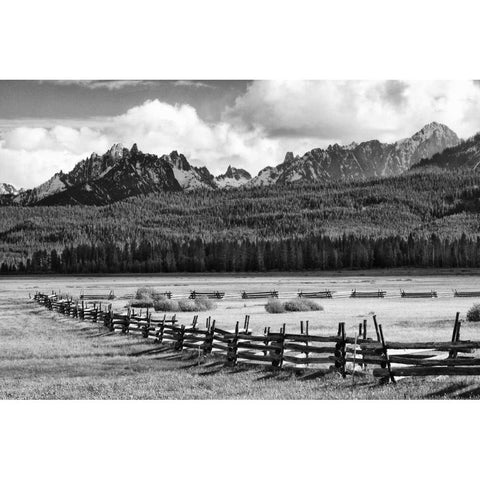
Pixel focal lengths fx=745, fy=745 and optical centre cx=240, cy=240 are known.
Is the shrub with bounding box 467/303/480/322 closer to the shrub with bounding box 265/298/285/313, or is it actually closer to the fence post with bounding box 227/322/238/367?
the shrub with bounding box 265/298/285/313

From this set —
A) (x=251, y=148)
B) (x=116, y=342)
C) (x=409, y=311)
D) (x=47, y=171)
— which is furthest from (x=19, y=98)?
(x=409, y=311)

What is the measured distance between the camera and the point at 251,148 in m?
23.0

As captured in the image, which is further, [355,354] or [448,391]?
[355,354]

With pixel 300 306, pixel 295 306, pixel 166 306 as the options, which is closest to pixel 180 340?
pixel 295 306

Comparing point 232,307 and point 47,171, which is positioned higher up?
point 47,171

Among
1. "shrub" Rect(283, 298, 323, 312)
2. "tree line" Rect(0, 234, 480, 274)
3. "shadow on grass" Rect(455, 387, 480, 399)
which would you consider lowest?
"shadow on grass" Rect(455, 387, 480, 399)

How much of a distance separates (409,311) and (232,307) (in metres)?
11.0

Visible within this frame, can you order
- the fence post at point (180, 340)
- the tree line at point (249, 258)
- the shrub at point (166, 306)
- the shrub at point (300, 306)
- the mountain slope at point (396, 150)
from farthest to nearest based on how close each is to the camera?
the tree line at point (249, 258) → the shrub at point (166, 306) → the shrub at point (300, 306) → the mountain slope at point (396, 150) → the fence post at point (180, 340)

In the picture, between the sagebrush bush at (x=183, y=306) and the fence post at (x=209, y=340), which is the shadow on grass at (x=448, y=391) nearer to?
the fence post at (x=209, y=340)

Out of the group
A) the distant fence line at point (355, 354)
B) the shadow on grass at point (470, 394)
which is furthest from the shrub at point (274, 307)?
the shadow on grass at point (470, 394)

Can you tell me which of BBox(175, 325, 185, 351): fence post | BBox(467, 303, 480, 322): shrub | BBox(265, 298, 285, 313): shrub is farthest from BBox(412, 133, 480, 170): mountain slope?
BBox(175, 325, 185, 351): fence post

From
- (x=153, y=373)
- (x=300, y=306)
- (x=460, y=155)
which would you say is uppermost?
(x=460, y=155)

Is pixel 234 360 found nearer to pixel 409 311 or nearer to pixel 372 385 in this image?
pixel 372 385

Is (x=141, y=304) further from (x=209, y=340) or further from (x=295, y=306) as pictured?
(x=209, y=340)
